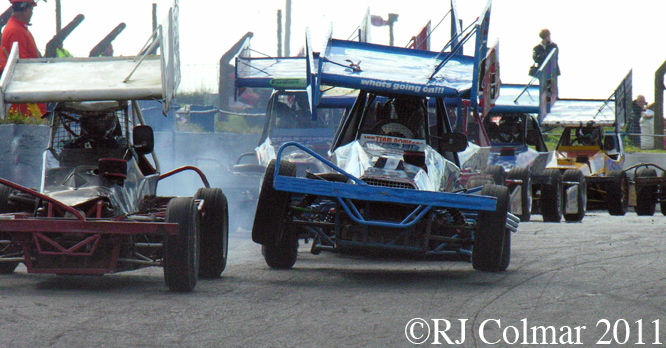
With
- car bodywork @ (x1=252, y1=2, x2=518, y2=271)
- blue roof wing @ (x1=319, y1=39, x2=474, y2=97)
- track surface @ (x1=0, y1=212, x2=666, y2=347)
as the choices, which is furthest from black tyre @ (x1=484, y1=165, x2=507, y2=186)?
blue roof wing @ (x1=319, y1=39, x2=474, y2=97)

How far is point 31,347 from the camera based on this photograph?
14.0 ft

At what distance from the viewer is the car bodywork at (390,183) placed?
6688 millimetres

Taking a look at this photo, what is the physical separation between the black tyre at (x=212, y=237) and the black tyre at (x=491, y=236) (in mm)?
2053

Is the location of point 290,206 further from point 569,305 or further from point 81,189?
point 569,305

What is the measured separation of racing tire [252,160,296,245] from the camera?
22.9ft

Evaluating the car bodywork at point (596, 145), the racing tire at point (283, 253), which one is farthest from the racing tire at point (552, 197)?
the racing tire at point (283, 253)

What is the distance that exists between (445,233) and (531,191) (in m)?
6.94

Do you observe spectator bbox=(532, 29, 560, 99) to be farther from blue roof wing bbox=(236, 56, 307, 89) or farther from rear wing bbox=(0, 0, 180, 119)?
rear wing bbox=(0, 0, 180, 119)

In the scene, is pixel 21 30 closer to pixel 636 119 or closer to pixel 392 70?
pixel 392 70

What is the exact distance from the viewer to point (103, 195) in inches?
248

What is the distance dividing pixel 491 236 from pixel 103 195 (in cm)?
302

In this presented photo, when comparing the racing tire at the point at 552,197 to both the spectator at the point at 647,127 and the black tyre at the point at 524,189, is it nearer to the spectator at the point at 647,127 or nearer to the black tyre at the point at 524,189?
the black tyre at the point at 524,189

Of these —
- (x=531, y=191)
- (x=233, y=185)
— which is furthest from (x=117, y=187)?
(x=531, y=191)

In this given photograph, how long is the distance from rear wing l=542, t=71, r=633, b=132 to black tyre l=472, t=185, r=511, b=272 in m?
8.54
